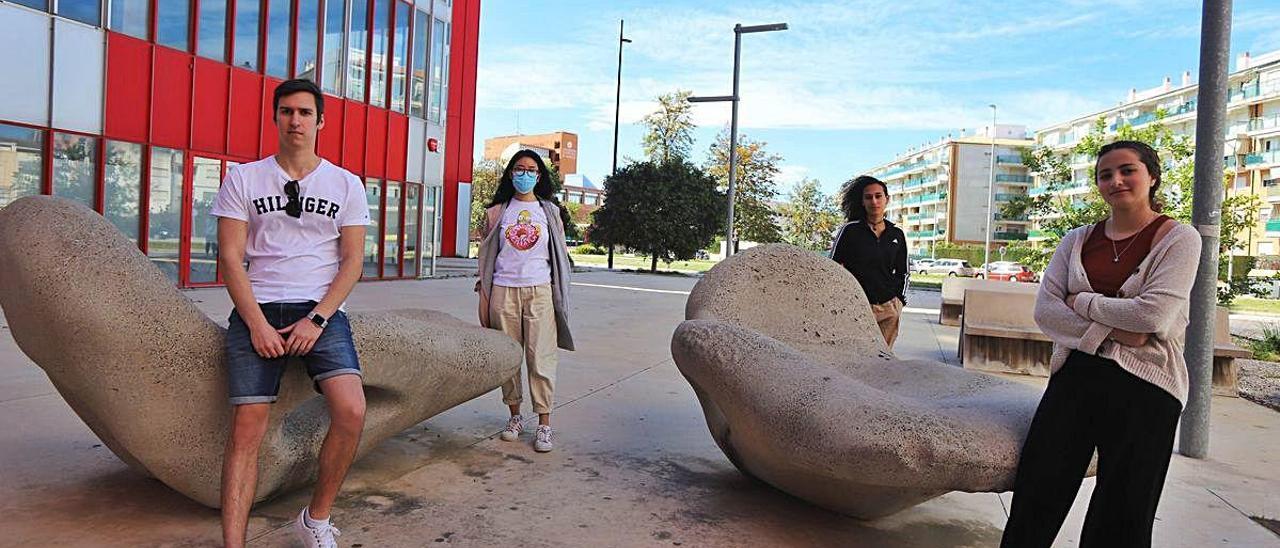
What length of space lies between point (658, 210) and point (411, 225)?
1213cm

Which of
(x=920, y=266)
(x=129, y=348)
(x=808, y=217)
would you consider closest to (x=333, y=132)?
(x=129, y=348)

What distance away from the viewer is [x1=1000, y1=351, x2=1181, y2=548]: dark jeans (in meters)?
2.78

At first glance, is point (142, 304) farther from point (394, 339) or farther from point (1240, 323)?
point (1240, 323)

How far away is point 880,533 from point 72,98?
1316 centimetres

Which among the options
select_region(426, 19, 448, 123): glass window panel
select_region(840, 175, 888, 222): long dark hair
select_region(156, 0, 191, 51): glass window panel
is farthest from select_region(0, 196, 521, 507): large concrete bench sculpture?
select_region(426, 19, 448, 123): glass window panel

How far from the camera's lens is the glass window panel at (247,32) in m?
14.6

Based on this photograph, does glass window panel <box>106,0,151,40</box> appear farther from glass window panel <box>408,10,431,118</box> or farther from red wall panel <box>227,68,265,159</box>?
glass window panel <box>408,10,431,118</box>

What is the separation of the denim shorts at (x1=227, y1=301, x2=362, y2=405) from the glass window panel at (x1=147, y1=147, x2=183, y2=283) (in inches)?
481

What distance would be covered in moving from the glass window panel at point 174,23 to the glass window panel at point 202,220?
185 centimetres

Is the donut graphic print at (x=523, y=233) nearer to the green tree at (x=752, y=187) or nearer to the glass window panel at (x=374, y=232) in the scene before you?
the glass window panel at (x=374, y=232)

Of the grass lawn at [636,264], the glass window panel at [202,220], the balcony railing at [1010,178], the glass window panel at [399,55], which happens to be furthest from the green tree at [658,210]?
the balcony railing at [1010,178]

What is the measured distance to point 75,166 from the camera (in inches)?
499

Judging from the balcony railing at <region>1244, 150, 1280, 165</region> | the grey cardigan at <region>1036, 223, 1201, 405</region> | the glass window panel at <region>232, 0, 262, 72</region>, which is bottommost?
the grey cardigan at <region>1036, 223, 1201, 405</region>

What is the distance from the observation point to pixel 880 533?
374 centimetres
